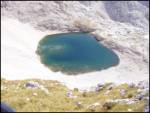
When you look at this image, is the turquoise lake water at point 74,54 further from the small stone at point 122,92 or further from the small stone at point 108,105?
the small stone at point 108,105

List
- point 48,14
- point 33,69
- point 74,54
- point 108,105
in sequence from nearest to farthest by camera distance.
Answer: point 108,105 < point 33,69 < point 74,54 < point 48,14

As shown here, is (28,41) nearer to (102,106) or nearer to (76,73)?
(76,73)

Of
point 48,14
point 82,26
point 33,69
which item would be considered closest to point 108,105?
point 33,69

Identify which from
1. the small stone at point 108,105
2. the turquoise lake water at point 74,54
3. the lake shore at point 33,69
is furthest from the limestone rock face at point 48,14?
the small stone at point 108,105

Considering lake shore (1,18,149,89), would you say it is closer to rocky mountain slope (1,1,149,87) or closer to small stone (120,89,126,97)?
rocky mountain slope (1,1,149,87)

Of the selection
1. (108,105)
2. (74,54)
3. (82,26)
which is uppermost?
(108,105)

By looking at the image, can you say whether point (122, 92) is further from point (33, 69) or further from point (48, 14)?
point (48, 14)

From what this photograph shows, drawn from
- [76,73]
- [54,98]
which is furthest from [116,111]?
[76,73]

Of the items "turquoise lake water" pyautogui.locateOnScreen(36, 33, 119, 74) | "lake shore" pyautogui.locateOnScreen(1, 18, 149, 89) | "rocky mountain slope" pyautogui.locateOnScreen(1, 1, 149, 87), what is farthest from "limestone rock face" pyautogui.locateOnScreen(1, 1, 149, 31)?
"lake shore" pyautogui.locateOnScreen(1, 18, 149, 89)
